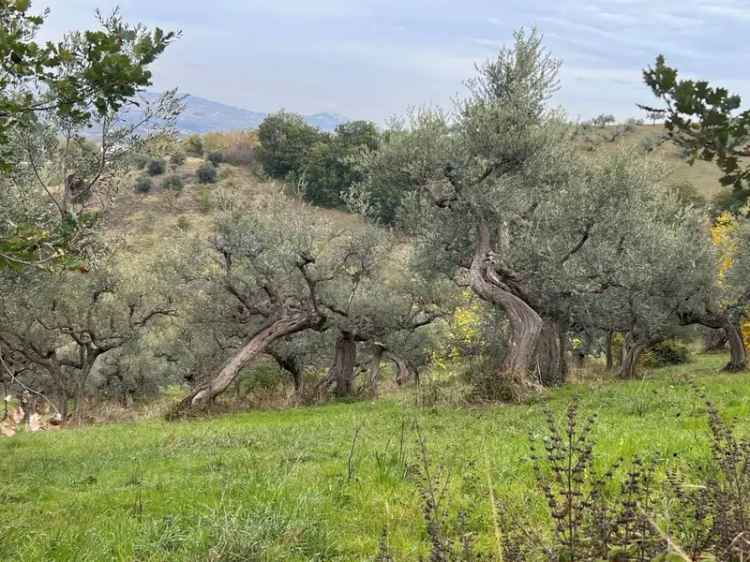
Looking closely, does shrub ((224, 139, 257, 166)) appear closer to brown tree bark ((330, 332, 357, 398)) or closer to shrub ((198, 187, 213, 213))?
shrub ((198, 187, 213, 213))

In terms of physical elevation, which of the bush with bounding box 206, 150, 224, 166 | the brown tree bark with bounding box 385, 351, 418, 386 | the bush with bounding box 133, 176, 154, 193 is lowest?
the brown tree bark with bounding box 385, 351, 418, 386

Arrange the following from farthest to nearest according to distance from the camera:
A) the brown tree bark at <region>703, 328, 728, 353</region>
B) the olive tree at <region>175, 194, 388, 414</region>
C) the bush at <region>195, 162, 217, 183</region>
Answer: the bush at <region>195, 162, 217, 183</region> → the brown tree bark at <region>703, 328, 728, 353</region> → the olive tree at <region>175, 194, 388, 414</region>

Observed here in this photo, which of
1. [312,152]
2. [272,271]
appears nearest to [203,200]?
[312,152]

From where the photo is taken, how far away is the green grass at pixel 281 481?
5559 mm

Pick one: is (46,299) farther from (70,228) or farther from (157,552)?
(157,552)

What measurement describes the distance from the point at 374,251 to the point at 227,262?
6.47 metres

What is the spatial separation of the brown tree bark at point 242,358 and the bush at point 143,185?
2854 inches

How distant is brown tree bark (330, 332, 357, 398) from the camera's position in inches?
1147

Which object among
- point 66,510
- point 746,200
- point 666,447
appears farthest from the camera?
point 666,447

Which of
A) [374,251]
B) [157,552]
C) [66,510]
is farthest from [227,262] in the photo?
[157,552]

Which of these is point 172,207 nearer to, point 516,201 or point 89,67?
point 516,201

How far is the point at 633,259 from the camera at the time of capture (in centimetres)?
2312

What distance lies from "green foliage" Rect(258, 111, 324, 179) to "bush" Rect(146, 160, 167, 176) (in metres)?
15.3

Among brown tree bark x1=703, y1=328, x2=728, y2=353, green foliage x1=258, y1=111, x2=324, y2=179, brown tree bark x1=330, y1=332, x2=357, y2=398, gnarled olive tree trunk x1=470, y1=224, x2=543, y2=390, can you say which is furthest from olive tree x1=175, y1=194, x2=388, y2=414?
green foliage x1=258, y1=111, x2=324, y2=179
